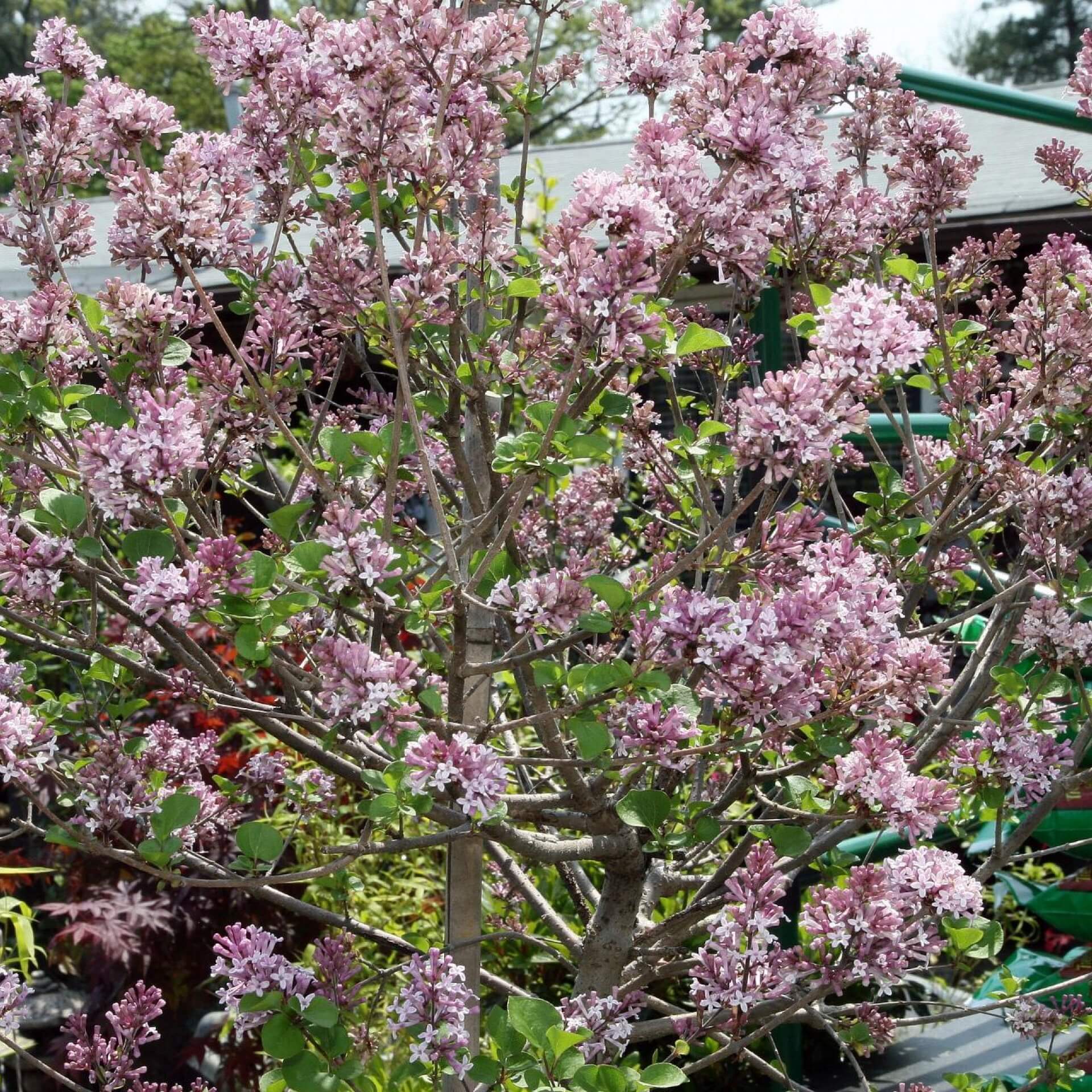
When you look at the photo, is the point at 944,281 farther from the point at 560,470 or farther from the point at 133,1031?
the point at 133,1031

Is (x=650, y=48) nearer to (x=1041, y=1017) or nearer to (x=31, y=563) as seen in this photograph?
(x=31, y=563)

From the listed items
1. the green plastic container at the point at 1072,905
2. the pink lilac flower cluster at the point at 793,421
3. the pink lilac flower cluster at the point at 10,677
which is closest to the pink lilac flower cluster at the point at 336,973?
the pink lilac flower cluster at the point at 10,677

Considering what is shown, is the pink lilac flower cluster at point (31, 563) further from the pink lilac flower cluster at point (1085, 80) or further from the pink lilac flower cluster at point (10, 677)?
A: the pink lilac flower cluster at point (1085, 80)

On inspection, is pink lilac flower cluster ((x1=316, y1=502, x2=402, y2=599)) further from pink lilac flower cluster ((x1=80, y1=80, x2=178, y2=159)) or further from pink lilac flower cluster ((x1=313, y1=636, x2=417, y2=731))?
pink lilac flower cluster ((x1=80, y1=80, x2=178, y2=159))

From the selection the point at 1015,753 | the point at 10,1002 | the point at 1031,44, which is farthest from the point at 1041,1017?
the point at 1031,44

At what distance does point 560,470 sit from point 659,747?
40cm

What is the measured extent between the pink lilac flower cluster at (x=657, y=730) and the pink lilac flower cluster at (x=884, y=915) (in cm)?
29

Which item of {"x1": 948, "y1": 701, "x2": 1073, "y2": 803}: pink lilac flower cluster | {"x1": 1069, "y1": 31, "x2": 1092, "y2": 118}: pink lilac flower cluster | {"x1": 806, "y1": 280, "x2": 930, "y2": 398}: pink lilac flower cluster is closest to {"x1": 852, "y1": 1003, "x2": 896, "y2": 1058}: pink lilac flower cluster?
{"x1": 948, "y1": 701, "x2": 1073, "y2": 803}: pink lilac flower cluster

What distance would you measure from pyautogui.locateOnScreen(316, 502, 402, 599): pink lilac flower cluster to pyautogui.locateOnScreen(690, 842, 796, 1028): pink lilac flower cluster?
2.12 feet

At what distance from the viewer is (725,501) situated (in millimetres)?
2082

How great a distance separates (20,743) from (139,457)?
1.67 ft

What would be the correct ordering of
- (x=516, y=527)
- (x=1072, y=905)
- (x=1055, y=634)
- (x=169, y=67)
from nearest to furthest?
1. (x=1055, y=634)
2. (x=516, y=527)
3. (x=1072, y=905)
4. (x=169, y=67)

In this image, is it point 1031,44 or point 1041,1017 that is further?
point 1031,44

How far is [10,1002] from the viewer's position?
203cm
